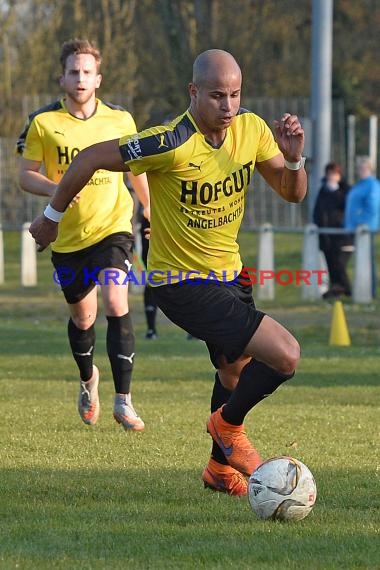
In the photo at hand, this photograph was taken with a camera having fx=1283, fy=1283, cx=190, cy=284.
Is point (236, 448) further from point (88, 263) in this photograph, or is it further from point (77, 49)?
point (77, 49)

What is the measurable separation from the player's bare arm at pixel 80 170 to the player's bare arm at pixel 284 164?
75 centimetres

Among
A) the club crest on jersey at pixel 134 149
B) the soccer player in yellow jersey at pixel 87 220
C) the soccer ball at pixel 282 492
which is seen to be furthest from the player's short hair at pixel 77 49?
the soccer ball at pixel 282 492

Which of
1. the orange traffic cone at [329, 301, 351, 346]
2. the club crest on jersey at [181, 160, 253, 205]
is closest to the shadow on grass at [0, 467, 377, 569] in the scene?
the club crest on jersey at [181, 160, 253, 205]

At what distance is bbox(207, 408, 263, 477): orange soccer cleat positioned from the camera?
6090mm

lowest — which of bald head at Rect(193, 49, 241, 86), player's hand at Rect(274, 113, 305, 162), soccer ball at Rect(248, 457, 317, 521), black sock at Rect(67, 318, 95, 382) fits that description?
soccer ball at Rect(248, 457, 317, 521)

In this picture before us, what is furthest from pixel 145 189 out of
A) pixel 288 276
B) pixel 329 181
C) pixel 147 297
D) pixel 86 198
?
pixel 288 276

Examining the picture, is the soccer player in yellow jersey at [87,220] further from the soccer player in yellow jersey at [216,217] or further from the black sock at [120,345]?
the soccer player in yellow jersey at [216,217]

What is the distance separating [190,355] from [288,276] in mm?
9295

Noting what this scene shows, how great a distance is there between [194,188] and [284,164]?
1.81 ft

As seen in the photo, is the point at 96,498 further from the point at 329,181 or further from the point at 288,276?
the point at 288,276

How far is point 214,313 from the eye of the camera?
233 inches

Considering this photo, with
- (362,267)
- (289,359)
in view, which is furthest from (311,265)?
(289,359)

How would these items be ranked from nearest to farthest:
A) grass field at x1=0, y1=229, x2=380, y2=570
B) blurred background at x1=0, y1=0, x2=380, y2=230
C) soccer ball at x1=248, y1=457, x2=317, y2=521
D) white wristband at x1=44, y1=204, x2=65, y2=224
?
1. grass field at x1=0, y1=229, x2=380, y2=570
2. soccer ball at x1=248, y1=457, x2=317, y2=521
3. white wristband at x1=44, y1=204, x2=65, y2=224
4. blurred background at x1=0, y1=0, x2=380, y2=230

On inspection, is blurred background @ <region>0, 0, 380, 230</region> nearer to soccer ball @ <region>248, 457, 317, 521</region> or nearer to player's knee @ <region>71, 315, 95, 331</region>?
player's knee @ <region>71, 315, 95, 331</region>
